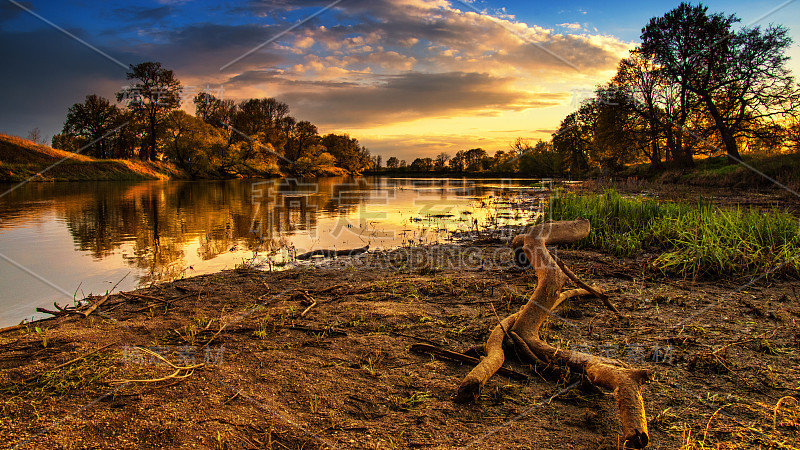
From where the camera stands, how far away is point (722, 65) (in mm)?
26797

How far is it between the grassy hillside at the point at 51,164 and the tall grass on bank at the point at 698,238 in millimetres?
41255

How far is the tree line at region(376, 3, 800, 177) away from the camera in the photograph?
24.9m

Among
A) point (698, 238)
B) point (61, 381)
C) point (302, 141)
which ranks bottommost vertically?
point (61, 381)

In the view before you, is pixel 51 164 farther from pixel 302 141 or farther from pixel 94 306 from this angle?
pixel 302 141

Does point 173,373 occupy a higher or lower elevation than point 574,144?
lower

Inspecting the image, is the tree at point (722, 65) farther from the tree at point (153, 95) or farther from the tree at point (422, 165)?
the tree at point (422, 165)

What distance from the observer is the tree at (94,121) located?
5412 centimetres

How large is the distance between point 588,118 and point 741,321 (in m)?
63.0

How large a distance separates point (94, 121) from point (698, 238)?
7105cm

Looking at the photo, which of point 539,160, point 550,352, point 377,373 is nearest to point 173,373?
point 377,373

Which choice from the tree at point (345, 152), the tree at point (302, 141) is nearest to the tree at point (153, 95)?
the tree at point (302, 141)

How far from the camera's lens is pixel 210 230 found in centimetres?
1125

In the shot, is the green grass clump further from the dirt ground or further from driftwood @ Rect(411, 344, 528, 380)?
driftwood @ Rect(411, 344, 528, 380)

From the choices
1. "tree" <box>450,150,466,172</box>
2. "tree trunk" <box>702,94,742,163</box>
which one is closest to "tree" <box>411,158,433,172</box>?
"tree" <box>450,150,466,172</box>
